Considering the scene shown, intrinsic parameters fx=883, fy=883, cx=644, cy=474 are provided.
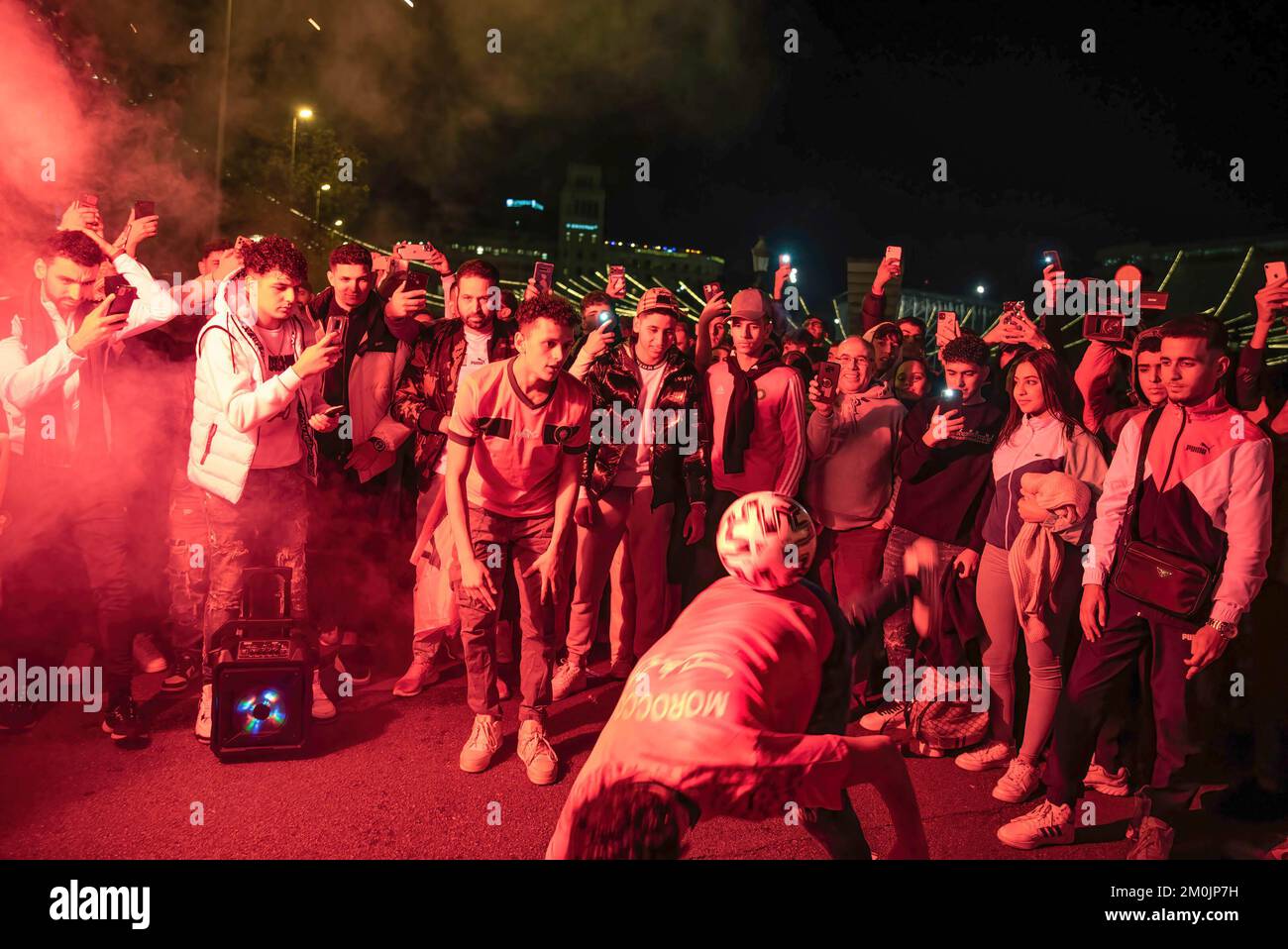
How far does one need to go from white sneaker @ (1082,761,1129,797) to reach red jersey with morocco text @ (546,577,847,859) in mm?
2614

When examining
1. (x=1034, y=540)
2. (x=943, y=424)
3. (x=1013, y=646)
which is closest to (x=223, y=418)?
(x=943, y=424)

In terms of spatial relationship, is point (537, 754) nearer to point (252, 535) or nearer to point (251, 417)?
point (252, 535)

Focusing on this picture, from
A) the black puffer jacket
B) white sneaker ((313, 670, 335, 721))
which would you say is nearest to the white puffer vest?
white sneaker ((313, 670, 335, 721))

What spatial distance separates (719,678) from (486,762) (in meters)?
2.35

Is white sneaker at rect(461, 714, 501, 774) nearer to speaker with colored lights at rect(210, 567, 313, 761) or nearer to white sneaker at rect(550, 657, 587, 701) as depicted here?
speaker with colored lights at rect(210, 567, 313, 761)

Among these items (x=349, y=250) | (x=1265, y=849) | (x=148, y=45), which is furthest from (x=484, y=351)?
(x=148, y=45)

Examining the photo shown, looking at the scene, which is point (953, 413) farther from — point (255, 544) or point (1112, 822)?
point (255, 544)

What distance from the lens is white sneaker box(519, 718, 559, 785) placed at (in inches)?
164

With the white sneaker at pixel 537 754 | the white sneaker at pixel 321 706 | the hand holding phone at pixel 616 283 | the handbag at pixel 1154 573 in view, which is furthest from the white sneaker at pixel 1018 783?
the hand holding phone at pixel 616 283

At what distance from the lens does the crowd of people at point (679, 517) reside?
267cm

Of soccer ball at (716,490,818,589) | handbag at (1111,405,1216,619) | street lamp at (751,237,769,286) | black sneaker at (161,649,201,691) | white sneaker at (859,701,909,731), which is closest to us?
soccer ball at (716,490,818,589)

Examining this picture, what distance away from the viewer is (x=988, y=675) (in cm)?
456

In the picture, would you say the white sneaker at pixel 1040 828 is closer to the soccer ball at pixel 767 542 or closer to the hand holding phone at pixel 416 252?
the soccer ball at pixel 767 542
